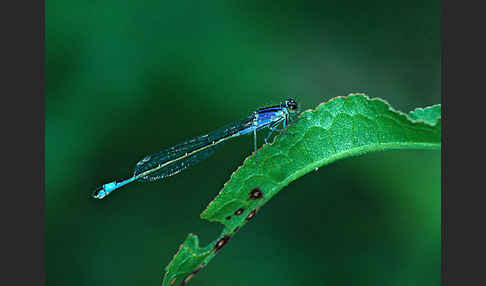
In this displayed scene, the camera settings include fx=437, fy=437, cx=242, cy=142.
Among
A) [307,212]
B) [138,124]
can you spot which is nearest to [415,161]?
[307,212]

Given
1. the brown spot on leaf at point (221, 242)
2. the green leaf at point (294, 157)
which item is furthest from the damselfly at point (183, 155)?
the brown spot on leaf at point (221, 242)

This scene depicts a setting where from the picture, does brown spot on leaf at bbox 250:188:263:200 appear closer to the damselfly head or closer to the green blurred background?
the damselfly head

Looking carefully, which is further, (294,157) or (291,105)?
(291,105)

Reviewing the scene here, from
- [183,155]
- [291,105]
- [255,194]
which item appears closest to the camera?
[255,194]

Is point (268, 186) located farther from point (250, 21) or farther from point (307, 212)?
point (250, 21)

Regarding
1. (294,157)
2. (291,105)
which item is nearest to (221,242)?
(294,157)

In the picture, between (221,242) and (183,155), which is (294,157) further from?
(183,155)

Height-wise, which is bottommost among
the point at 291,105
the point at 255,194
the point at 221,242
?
the point at 221,242

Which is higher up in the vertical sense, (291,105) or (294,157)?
(291,105)

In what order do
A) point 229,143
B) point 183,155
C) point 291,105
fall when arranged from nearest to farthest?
1. point 291,105
2. point 183,155
3. point 229,143
